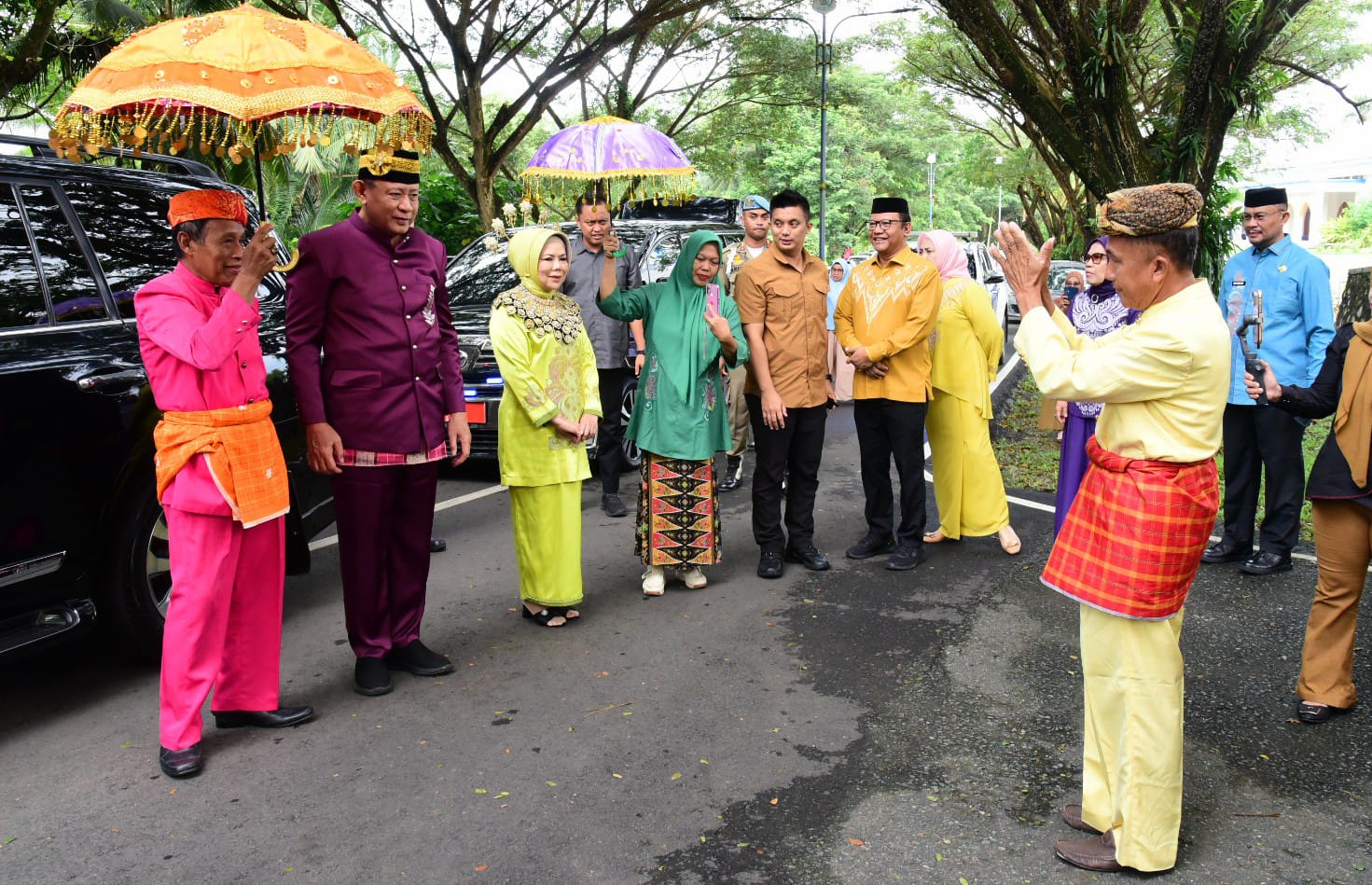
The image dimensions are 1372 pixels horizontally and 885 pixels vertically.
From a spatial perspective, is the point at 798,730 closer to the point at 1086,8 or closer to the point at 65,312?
the point at 65,312

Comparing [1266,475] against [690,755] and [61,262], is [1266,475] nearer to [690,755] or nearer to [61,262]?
[690,755]

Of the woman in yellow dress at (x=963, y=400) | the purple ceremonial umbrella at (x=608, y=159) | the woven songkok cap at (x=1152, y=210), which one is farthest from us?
the purple ceremonial umbrella at (x=608, y=159)

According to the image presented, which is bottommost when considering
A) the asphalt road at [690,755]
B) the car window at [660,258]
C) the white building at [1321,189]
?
the asphalt road at [690,755]

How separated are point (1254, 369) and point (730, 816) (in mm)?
2570

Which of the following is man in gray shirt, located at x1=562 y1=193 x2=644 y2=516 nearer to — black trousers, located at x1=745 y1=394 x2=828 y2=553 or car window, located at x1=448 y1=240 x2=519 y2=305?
car window, located at x1=448 y1=240 x2=519 y2=305

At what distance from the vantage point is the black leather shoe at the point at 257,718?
3844 mm

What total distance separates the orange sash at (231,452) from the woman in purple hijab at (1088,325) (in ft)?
12.5

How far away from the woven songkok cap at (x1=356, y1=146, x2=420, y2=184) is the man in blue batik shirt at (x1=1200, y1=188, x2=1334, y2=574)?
13.1 ft

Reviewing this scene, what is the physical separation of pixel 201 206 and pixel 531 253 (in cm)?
157

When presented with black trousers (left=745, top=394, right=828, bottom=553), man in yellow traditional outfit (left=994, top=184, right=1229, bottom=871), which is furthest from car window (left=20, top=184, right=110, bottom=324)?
man in yellow traditional outfit (left=994, top=184, right=1229, bottom=871)

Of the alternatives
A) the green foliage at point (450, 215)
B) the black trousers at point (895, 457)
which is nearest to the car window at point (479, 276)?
the black trousers at point (895, 457)

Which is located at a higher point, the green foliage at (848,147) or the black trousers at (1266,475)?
the green foliage at (848,147)

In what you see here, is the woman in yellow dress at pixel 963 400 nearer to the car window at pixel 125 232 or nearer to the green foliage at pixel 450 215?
the car window at pixel 125 232

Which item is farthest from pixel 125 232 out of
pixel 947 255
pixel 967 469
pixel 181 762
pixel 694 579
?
pixel 967 469
